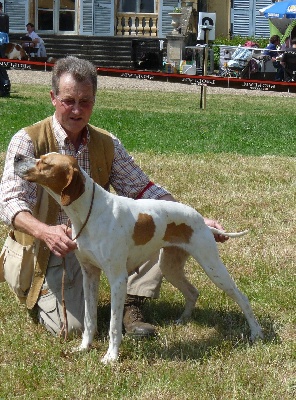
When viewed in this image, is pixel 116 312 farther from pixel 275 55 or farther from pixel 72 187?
pixel 275 55

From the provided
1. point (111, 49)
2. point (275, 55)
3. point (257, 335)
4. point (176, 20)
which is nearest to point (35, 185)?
point (257, 335)

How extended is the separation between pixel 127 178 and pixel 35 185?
0.58 m

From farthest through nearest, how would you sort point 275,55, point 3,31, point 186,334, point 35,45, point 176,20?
point 176,20 → point 35,45 → point 275,55 → point 3,31 → point 186,334


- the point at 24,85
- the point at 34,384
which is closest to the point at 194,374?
the point at 34,384

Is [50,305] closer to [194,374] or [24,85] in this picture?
[194,374]

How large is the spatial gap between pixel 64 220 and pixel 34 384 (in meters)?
1.07

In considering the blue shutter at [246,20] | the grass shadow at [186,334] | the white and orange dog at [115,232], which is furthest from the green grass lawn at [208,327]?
the blue shutter at [246,20]

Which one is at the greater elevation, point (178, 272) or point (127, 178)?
point (127, 178)

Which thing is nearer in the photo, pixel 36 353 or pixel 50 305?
pixel 36 353

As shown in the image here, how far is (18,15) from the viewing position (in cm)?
3447

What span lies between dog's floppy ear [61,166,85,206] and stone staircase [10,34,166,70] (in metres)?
27.1

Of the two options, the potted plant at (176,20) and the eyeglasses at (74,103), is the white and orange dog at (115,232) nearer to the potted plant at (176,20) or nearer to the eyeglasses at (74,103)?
the eyeglasses at (74,103)

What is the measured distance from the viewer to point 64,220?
4715mm

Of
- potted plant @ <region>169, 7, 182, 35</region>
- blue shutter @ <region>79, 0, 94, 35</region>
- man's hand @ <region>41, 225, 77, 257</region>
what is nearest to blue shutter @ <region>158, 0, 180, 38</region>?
potted plant @ <region>169, 7, 182, 35</region>
